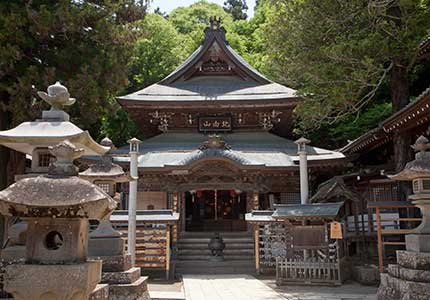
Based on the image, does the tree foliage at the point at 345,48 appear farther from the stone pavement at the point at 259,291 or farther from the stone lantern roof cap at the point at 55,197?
the stone lantern roof cap at the point at 55,197

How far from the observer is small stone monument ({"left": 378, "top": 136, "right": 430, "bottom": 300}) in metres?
7.31

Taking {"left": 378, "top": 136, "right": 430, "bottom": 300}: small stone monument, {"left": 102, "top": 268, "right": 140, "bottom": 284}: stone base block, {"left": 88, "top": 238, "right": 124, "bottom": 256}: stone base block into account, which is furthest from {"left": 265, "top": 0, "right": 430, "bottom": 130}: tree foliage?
{"left": 102, "top": 268, "right": 140, "bottom": 284}: stone base block

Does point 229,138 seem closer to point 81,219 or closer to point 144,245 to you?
point 144,245

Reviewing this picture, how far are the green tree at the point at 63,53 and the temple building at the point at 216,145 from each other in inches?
101

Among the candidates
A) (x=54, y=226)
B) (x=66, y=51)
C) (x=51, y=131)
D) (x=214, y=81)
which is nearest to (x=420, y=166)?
(x=54, y=226)

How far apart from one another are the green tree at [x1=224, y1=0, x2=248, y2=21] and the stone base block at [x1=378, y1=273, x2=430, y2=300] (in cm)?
5585

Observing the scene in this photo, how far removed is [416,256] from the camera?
754cm

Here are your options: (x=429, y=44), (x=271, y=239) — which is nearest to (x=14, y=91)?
(x=271, y=239)

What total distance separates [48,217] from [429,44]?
414 inches

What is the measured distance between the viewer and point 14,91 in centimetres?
1393

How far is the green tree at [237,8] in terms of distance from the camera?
6072 cm

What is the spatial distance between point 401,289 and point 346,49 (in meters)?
6.43

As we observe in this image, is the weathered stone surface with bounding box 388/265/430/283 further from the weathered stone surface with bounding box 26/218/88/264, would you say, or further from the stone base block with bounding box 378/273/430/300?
the weathered stone surface with bounding box 26/218/88/264

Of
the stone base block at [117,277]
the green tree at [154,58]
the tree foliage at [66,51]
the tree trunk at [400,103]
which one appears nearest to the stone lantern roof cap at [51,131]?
the stone base block at [117,277]
